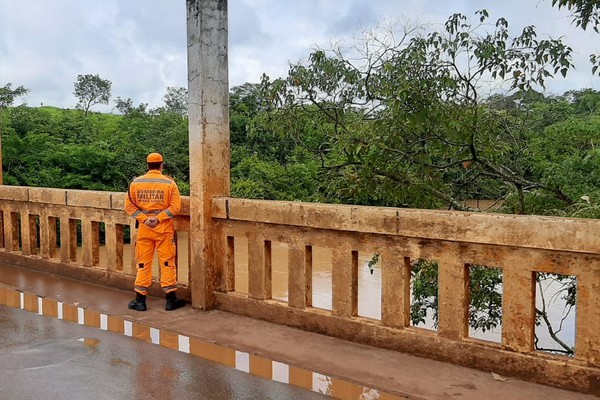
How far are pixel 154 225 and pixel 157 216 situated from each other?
0.09m

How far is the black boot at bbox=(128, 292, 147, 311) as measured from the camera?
6.08 m

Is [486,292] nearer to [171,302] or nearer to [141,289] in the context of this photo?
[171,302]

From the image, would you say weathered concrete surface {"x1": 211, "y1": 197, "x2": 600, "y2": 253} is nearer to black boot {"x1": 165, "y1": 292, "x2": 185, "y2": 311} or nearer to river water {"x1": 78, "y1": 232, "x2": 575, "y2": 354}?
black boot {"x1": 165, "y1": 292, "x2": 185, "y2": 311}

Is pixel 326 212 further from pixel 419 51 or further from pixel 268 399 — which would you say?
pixel 419 51

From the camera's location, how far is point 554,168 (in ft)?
23.6

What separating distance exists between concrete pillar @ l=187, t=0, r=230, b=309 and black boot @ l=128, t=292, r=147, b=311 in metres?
0.50

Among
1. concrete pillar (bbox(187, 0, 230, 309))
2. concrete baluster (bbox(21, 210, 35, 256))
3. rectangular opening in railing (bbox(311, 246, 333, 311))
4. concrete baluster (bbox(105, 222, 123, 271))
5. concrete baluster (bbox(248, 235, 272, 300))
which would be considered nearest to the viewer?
concrete baluster (bbox(248, 235, 272, 300))

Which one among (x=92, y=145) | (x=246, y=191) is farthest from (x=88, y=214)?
(x=92, y=145)

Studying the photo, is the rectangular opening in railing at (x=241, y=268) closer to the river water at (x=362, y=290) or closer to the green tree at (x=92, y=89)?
the river water at (x=362, y=290)

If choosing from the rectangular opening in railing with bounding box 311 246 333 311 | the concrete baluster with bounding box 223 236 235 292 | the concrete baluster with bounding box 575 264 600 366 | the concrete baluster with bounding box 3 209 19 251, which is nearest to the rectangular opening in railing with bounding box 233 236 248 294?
the rectangular opening in railing with bounding box 311 246 333 311

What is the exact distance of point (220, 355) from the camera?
4.74 metres

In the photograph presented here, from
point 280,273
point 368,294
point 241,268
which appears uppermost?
point 241,268

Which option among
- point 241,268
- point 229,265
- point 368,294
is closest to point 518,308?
point 229,265

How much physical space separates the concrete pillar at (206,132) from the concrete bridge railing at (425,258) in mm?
72
